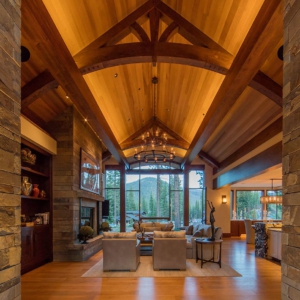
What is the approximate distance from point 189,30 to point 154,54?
740 mm

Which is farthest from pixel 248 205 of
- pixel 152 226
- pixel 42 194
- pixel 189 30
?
pixel 189 30

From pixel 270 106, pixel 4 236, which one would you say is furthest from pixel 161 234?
pixel 4 236

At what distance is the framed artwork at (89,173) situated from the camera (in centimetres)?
819

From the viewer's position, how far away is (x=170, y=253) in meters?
6.23

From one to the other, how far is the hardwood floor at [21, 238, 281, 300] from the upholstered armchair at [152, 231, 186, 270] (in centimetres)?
64

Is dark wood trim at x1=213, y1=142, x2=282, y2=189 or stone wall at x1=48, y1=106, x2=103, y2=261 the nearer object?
dark wood trim at x1=213, y1=142, x2=282, y2=189

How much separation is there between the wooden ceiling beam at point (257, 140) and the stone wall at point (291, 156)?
14.9ft

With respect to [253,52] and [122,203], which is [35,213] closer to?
[253,52]

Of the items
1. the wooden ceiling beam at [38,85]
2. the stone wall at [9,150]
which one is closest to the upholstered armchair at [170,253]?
the wooden ceiling beam at [38,85]

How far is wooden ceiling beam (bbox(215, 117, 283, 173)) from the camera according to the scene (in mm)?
6329

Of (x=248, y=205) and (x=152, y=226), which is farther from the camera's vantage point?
(x=248, y=205)

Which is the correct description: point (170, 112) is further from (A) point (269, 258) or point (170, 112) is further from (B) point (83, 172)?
(A) point (269, 258)

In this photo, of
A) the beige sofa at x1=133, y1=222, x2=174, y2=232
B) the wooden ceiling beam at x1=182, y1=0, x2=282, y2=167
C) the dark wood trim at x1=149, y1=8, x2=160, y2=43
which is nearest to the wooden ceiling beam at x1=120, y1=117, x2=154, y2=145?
the beige sofa at x1=133, y1=222, x2=174, y2=232

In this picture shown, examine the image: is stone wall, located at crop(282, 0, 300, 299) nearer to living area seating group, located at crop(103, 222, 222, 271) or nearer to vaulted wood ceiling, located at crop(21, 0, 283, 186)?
vaulted wood ceiling, located at crop(21, 0, 283, 186)
